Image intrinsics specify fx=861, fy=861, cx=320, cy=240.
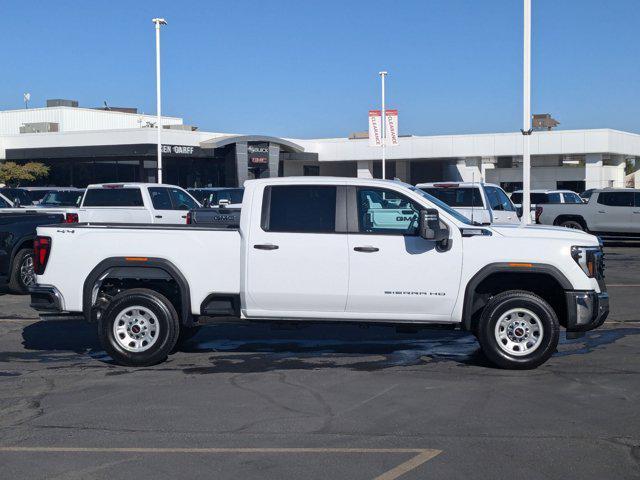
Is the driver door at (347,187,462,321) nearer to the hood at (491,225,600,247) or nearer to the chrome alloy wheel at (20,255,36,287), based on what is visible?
the hood at (491,225,600,247)

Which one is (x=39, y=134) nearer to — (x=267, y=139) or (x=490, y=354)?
(x=267, y=139)

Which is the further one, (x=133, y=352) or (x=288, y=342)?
(x=288, y=342)

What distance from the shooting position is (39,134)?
47281mm

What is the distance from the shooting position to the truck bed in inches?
372

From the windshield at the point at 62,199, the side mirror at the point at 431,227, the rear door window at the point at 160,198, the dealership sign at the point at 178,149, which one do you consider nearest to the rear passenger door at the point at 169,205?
the rear door window at the point at 160,198

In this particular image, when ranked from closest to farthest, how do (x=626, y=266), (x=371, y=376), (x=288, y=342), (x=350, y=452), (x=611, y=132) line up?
(x=350, y=452), (x=371, y=376), (x=288, y=342), (x=626, y=266), (x=611, y=132)

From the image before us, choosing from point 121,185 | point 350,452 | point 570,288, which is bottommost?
point 350,452

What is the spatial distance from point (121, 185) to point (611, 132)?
106 ft

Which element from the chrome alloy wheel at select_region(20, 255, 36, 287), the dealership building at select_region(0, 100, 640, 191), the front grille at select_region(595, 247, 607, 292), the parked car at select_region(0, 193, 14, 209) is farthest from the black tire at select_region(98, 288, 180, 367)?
the dealership building at select_region(0, 100, 640, 191)

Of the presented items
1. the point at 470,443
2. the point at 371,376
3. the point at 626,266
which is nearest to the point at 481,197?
the point at 626,266

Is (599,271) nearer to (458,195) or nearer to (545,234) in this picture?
(545,234)

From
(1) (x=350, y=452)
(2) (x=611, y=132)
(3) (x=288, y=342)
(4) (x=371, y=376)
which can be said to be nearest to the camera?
(1) (x=350, y=452)

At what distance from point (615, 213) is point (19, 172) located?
106 ft

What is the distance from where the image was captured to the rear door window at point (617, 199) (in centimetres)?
2747
